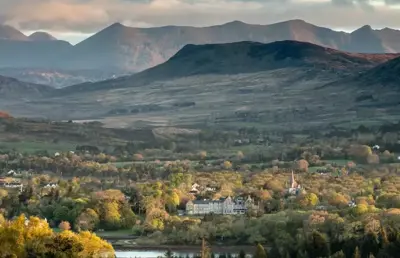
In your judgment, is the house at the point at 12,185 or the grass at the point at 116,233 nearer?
the grass at the point at 116,233

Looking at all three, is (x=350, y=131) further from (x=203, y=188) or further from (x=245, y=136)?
(x=203, y=188)

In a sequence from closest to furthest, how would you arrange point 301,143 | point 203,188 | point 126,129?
point 203,188, point 301,143, point 126,129

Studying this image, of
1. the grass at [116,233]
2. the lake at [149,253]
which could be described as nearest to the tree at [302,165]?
the grass at [116,233]

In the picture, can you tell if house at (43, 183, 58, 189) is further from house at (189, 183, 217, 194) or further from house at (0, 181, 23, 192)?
house at (189, 183, 217, 194)

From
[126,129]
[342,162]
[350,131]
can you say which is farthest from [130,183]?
[126,129]

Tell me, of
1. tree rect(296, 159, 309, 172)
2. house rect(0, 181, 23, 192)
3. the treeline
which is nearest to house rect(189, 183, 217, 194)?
house rect(0, 181, 23, 192)

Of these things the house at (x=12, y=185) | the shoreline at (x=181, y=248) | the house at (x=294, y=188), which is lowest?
the shoreline at (x=181, y=248)

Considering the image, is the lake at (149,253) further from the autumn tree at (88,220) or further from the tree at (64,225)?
the autumn tree at (88,220)

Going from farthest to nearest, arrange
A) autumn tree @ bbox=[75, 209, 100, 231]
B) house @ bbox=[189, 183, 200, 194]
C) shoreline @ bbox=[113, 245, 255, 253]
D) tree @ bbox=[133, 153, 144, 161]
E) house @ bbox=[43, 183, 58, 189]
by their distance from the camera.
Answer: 1. tree @ bbox=[133, 153, 144, 161]
2. house @ bbox=[43, 183, 58, 189]
3. house @ bbox=[189, 183, 200, 194]
4. autumn tree @ bbox=[75, 209, 100, 231]
5. shoreline @ bbox=[113, 245, 255, 253]

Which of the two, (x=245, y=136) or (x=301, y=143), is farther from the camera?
(x=245, y=136)
